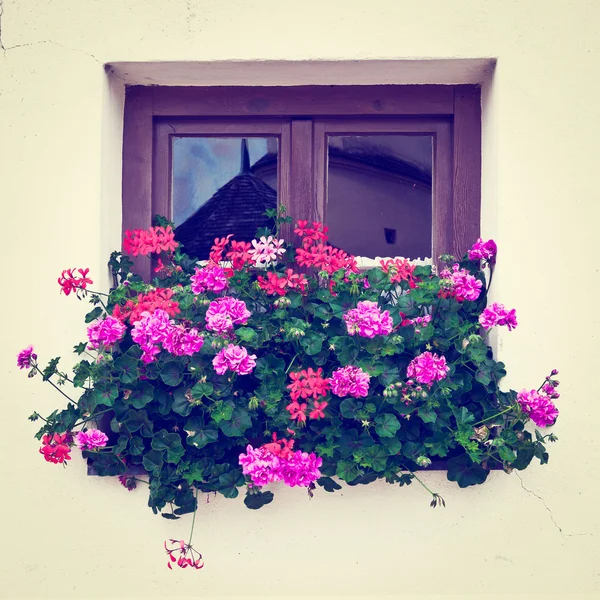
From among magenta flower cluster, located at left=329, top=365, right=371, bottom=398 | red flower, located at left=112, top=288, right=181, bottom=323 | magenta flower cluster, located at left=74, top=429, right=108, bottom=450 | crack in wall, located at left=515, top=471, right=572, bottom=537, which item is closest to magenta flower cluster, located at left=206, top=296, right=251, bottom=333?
red flower, located at left=112, top=288, right=181, bottom=323

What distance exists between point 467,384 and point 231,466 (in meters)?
0.76

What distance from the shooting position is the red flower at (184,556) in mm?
2377

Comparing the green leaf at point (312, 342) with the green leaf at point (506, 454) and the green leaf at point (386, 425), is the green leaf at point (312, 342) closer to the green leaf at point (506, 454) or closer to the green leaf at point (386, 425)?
the green leaf at point (386, 425)

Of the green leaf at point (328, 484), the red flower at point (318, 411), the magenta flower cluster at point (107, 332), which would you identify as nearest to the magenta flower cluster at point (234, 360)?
the red flower at point (318, 411)

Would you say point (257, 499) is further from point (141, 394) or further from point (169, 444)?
point (141, 394)

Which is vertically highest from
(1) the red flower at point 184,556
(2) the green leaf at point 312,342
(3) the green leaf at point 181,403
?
(2) the green leaf at point 312,342

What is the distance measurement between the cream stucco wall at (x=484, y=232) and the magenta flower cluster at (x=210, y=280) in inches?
14.8

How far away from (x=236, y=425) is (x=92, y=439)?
431 mm

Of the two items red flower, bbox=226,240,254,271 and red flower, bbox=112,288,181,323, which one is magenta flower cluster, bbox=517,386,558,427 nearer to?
red flower, bbox=226,240,254,271

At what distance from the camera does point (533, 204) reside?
8.50ft

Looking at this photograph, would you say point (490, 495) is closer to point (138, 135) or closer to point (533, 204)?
point (533, 204)

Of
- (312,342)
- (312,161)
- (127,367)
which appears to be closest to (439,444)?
(312,342)

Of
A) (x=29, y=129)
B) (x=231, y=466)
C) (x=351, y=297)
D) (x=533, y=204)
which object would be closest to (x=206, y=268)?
(x=351, y=297)

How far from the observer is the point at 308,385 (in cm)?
229
